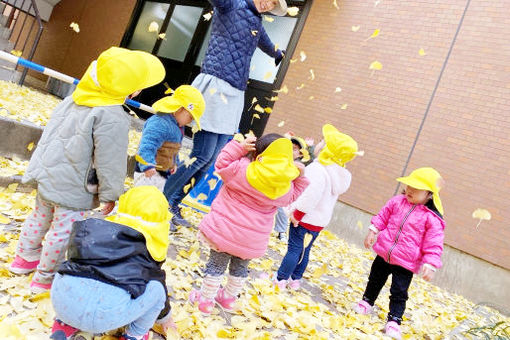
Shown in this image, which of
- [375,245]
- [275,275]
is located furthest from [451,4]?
[275,275]

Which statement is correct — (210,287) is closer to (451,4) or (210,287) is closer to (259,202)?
(259,202)

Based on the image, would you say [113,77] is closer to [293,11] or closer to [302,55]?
[302,55]

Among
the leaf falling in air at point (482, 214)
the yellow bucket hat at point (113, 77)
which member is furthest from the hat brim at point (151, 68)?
the leaf falling in air at point (482, 214)

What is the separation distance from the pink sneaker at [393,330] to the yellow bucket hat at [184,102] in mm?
2340

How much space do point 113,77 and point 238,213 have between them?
1.00 m

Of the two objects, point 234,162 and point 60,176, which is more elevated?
point 234,162

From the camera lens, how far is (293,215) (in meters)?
3.05

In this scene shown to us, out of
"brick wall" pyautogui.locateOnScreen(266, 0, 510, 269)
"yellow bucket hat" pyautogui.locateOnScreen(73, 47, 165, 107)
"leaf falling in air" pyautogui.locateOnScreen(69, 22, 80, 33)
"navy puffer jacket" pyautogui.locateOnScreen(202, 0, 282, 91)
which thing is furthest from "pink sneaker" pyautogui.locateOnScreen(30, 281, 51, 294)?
"leaf falling in air" pyautogui.locateOnScreen(69, 22, 80, 33)

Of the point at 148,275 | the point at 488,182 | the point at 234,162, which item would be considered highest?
the point at 488,182

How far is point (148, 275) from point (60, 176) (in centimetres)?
72

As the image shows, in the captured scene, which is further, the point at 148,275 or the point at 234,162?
the point at 234,162

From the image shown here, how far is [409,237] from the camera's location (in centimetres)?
301

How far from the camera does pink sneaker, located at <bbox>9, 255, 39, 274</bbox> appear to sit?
196 cm

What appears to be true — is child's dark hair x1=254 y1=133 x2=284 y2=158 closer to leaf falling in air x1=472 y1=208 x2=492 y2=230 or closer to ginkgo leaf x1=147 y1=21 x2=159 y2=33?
leaf falling in air x1=472 y1=208 x2=492 y2=230
